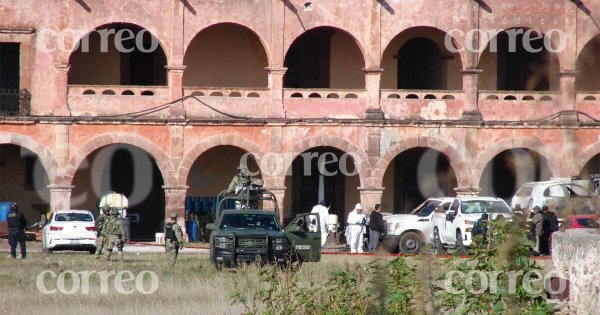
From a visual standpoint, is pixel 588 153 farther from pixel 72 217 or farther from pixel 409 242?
pixel 72 217

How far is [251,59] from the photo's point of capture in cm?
3959

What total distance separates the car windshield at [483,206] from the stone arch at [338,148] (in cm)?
663

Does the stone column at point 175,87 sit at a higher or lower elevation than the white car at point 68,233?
higher

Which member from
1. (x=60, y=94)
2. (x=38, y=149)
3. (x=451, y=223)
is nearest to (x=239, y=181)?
(x=451, y=223)

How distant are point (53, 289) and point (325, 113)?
16.5 m

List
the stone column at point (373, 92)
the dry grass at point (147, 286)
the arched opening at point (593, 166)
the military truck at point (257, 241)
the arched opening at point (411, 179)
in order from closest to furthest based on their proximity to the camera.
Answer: the dry grass at point (147, 286)
the military truck at point (257, 241)
the stone column at point (373, 92)
the arched opening at point (593, 166)
the arched opening at point (411, 179)

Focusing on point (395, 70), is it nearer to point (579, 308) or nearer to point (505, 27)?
point (505, 27)

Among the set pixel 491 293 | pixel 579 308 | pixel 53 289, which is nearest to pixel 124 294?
pixel 53 289

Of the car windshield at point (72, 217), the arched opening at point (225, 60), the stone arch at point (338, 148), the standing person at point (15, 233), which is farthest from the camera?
the arched opening at point (225, 60)

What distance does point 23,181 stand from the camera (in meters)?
38.9

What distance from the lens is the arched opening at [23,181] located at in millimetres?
38812

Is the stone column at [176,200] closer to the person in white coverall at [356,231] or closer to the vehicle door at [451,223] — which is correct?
the person in white coverall at [356,231]


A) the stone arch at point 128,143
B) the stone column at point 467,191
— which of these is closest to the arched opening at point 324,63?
the stone column at point 467,191

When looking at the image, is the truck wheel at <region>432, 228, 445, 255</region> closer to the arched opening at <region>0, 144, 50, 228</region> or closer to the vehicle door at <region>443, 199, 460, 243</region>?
the vehicle door at <region>443, 199, 460, 243</region>
